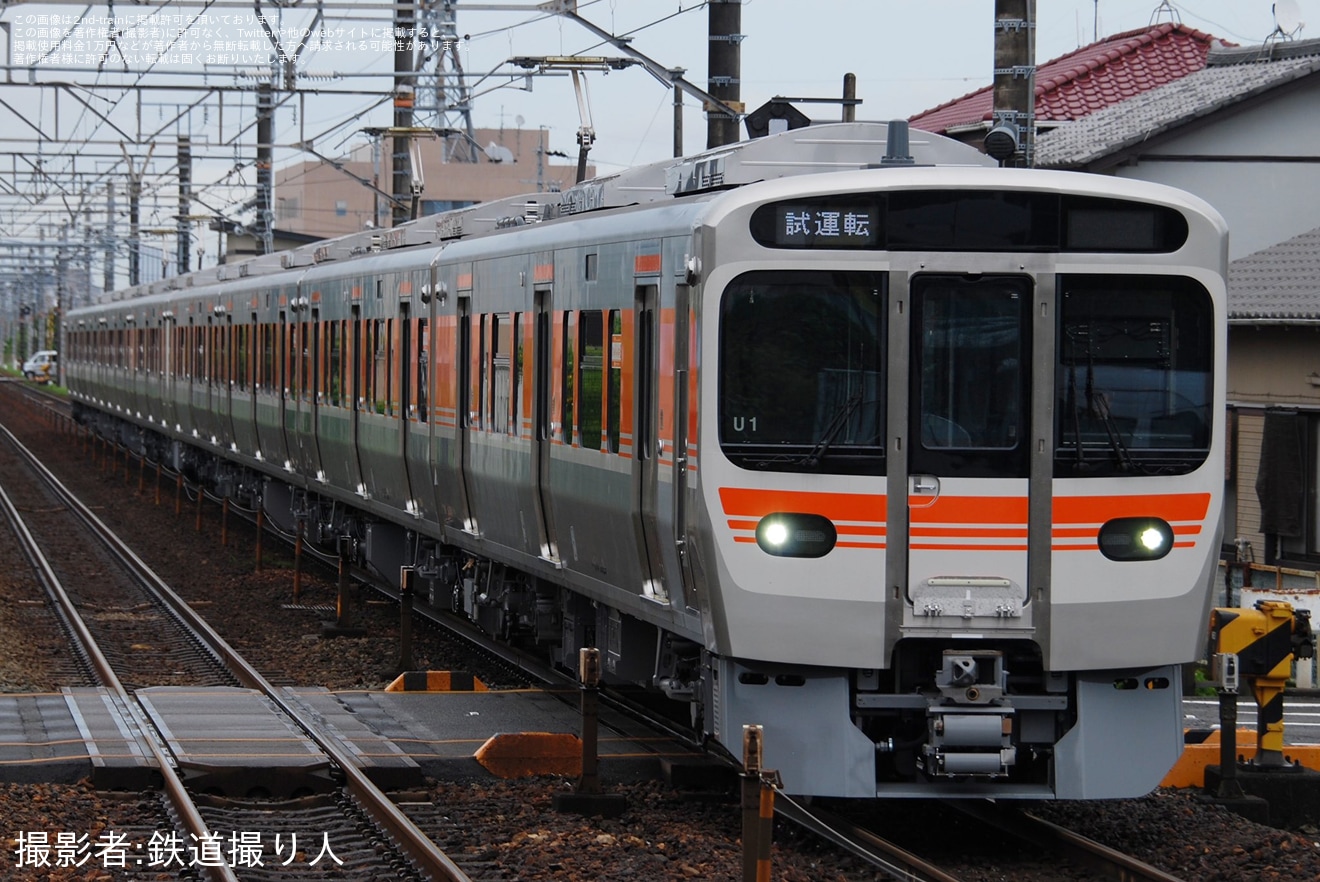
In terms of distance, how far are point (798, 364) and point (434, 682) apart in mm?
4675

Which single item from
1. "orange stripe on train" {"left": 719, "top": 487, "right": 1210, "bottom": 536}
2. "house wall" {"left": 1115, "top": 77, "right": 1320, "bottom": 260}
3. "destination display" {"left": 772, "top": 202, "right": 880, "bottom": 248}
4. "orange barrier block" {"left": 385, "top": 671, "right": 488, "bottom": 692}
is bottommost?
"orange barrier block" {"left": 385, "top": 671, "right": 488, "bottom": 692}

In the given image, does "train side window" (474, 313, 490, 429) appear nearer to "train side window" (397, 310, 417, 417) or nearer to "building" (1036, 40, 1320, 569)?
"train side window" (397, 310, 417, 417)

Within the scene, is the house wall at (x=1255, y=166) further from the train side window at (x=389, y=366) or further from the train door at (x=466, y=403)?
the train door at (x=466, y=403)

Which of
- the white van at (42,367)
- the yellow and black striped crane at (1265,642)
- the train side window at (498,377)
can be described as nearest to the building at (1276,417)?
the train side window at (498,377)

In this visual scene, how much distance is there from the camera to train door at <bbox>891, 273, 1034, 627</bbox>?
7512 mm

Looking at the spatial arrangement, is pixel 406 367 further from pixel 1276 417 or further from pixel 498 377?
pixel 1276 417

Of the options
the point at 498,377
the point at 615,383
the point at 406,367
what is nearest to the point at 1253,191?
the point at 406,367

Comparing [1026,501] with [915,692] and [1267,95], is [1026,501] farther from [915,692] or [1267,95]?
[1267,95]

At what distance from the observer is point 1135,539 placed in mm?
7672

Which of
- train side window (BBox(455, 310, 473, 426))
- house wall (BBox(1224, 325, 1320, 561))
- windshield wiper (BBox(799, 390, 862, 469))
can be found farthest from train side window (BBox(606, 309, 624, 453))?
house wall (BBox(1224, 325, 1320, 561))

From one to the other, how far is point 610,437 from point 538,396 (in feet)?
4.86

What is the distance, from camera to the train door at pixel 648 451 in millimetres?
8516

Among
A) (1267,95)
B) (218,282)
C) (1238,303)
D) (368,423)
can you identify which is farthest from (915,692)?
(218,282)

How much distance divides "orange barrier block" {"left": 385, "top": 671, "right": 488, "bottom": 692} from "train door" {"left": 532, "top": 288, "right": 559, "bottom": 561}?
1.06 m
